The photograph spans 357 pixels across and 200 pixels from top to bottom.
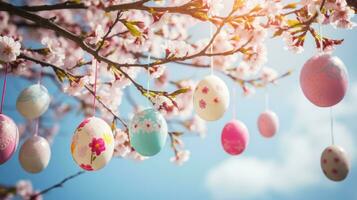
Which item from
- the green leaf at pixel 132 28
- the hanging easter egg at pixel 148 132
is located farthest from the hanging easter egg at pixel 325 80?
the green leaf at pixel 132 28

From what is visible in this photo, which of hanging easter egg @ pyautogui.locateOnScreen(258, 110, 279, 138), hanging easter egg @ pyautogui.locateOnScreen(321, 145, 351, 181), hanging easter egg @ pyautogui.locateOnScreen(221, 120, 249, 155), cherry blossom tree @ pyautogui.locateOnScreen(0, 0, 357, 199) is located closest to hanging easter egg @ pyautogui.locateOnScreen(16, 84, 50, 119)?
cherry blossom tree @ pyautogui.locateOnScreen(0, 0, 357, 199)

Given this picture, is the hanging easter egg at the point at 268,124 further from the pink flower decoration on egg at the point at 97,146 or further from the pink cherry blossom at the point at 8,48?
the pink cherry blossom at the point at 8,48

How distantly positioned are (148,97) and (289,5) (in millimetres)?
1101

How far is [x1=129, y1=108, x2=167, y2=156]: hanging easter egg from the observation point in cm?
213

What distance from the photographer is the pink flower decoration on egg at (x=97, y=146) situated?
2078 mm

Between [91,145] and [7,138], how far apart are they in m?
0.62

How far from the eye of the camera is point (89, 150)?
2.07 m

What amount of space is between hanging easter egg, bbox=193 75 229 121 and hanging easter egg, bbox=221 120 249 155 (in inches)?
34.1

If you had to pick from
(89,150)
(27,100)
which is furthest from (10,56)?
(89,150)

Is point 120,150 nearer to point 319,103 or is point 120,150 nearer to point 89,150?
point 89,150

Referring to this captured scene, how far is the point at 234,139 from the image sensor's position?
314cm

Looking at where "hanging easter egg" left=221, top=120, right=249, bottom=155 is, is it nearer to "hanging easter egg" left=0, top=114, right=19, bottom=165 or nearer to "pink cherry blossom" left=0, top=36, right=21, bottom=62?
"hanging easter egg" left=0, top=114, right=19, bottom=165

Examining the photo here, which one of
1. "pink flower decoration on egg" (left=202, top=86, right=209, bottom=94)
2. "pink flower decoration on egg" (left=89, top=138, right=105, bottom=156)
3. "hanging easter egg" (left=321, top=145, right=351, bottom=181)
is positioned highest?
"pink flower decoration on egg" (left=202, top=86, right=209, bottom=94)

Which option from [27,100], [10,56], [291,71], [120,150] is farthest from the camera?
[291,71]
